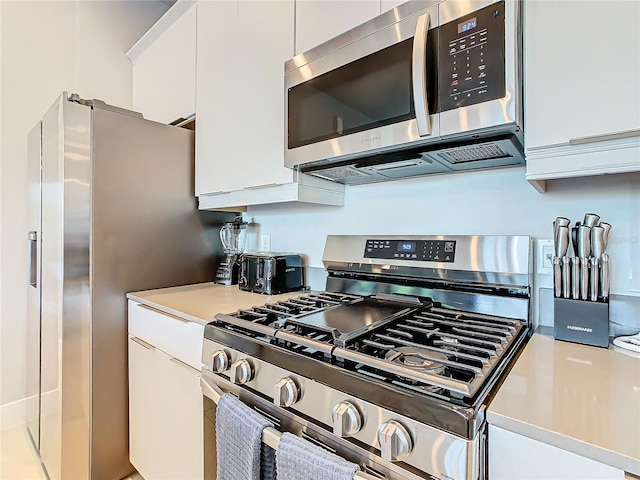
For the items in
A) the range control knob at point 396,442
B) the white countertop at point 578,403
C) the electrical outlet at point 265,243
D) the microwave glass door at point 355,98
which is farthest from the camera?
the electrical outlet at point 265,243

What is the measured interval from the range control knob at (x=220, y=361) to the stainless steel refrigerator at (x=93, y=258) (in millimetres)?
868

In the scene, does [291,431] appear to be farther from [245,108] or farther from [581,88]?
[245,108]

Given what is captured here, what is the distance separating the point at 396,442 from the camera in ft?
2.08

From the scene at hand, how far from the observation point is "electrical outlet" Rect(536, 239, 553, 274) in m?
1.10

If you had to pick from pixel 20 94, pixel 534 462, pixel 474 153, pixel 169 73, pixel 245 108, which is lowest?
pixel 534 462

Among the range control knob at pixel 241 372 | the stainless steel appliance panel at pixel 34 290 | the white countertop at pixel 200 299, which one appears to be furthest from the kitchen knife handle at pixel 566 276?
the stainless steel appliance panel at pixel 34 290

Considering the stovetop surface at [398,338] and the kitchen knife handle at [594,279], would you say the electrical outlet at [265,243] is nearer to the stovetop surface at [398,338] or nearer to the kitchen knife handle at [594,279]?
the stovetop surface at [398,338]

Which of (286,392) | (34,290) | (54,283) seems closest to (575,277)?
(286,392)

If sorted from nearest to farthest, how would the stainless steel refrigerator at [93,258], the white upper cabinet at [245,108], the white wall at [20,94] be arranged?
1. the white upper cabinet at [245,108]
2. the stainless steel refrigerator at [93,258]
3. the white wall at [20,94]

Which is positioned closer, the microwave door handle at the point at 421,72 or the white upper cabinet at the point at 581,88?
the white upper cabinet at the point at 581,88

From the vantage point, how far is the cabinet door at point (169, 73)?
2010 millimetres

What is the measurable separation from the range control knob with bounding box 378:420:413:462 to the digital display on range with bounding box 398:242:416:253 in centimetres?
77

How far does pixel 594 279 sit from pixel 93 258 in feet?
6.14

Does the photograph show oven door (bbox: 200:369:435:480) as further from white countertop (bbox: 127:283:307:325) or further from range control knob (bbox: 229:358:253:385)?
white countertop (bbox: 127:283:307:325)
